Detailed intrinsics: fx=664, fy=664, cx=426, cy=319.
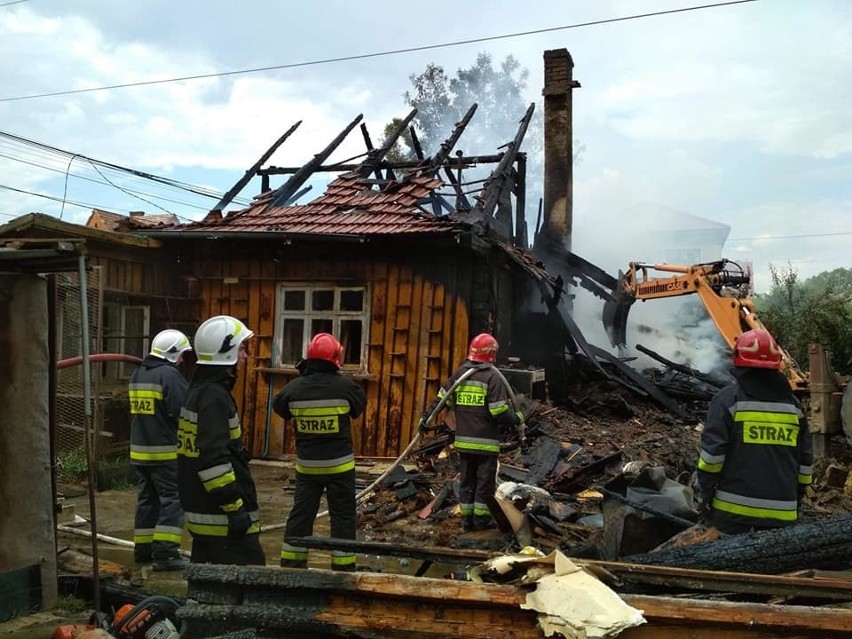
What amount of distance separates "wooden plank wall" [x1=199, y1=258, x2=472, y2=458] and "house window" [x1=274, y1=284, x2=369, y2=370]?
0.44ft

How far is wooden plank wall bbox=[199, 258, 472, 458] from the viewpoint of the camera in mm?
9305

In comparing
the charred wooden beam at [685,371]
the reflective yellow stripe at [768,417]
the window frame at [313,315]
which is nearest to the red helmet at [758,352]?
the reflective yellow stripe at [768,417]

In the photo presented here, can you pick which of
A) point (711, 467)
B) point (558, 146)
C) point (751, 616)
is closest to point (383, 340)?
point (711, 467)

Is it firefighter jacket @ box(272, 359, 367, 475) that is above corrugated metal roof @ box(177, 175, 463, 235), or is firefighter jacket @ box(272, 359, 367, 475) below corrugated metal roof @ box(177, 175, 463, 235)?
below

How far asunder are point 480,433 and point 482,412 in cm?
19

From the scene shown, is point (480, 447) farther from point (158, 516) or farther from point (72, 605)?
point (72, 605)

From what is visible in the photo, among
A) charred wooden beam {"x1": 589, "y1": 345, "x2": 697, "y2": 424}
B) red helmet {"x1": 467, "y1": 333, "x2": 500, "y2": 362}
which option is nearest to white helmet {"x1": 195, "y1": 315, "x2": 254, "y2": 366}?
red helmet {"x1": 467, "y1": 333, "x2": 500, "y2": 362}

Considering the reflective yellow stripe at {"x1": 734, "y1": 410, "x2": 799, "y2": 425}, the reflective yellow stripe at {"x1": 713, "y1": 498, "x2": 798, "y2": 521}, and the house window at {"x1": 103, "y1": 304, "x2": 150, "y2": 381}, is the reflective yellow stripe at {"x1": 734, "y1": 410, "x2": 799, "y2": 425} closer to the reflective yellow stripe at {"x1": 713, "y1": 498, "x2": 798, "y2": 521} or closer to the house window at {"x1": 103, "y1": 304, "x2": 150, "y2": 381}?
the reflective yellow stripe at {"x1": 713, "y1": 498, "x2": 798, "y2": 521}

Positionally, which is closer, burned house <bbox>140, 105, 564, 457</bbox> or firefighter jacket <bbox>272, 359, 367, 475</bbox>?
firefighter jacket <bbox>272, 359, 367, 475</bbox>

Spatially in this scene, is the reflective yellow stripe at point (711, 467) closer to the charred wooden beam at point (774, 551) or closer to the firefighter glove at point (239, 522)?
the charred wooden beam at point (774, 551)

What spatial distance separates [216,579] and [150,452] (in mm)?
2543

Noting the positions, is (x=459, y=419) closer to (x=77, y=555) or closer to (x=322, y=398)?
(x=322, y=398)

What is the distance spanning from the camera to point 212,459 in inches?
146

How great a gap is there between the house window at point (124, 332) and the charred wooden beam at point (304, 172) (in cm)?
289
